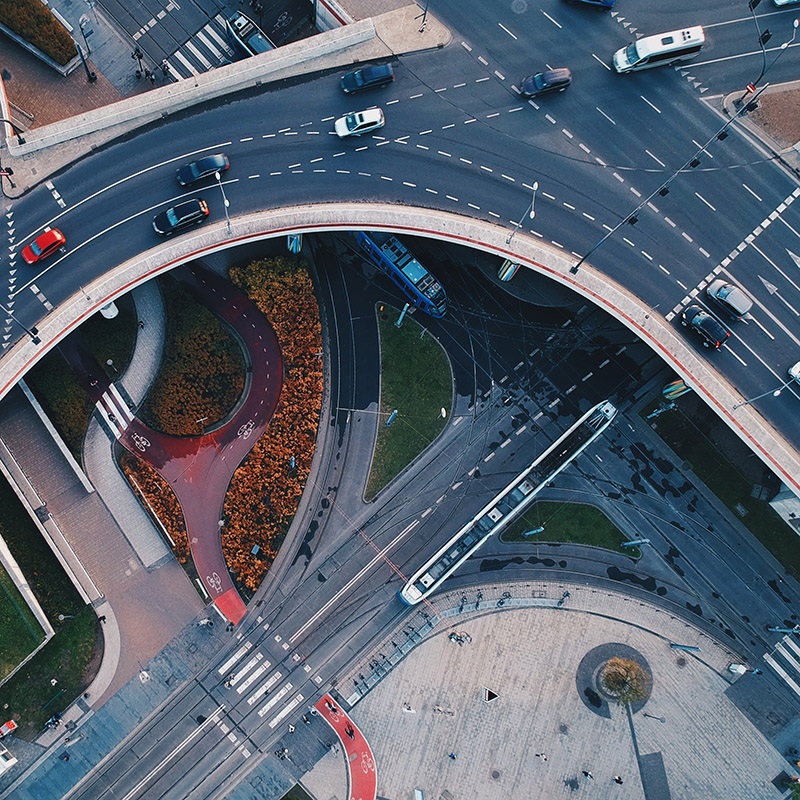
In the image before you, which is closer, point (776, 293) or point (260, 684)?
point (776, 293)

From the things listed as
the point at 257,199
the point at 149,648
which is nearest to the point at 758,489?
the point at 257,199

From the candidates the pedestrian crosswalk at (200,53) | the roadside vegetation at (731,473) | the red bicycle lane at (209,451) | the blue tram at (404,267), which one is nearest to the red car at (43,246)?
the red bicycle lane at (209,451)

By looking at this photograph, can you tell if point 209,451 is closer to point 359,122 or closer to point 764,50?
point 359,122

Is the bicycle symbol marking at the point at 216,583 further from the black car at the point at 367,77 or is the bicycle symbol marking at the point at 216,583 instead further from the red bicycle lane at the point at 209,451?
the black car at the point at 367,77

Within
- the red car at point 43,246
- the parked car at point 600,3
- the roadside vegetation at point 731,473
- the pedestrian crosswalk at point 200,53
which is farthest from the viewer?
the pedestrian crosswalk at point 200,53

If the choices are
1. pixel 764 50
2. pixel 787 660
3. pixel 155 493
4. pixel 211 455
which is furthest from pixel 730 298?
pixel 155 493
